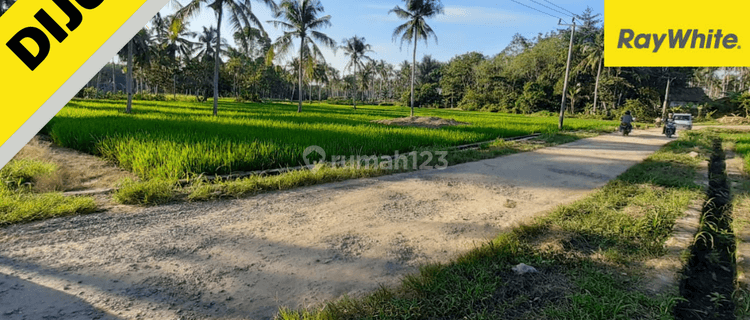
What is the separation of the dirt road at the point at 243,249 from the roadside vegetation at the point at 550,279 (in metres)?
0.26

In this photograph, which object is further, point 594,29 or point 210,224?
point 594,29

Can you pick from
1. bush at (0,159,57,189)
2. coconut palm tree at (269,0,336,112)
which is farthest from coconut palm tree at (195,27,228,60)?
bush at (0,159,57,189)

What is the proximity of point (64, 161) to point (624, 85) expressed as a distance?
158 feet

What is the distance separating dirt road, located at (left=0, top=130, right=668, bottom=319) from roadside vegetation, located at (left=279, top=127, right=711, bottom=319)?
26 cm

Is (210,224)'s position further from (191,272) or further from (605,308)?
(605,308)

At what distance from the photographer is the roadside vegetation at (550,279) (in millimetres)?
2013

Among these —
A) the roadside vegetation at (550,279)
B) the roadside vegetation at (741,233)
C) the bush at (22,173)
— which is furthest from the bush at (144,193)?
the roadside vegetation at (741,233)

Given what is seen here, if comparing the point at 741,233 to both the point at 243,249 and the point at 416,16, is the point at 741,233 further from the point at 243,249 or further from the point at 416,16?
the point at 416,16

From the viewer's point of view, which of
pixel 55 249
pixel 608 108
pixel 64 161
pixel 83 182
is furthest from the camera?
pixel 608 108

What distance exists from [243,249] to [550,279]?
2297 mm

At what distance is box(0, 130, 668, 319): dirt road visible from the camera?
2070 mm

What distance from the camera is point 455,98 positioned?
186ft

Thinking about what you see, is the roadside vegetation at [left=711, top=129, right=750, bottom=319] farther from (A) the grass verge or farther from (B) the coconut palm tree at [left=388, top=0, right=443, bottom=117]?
(B) the coconut palm tree at [left=388, top=0, right=443, bottom=117]

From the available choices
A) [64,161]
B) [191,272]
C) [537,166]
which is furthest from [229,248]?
[537,166]
